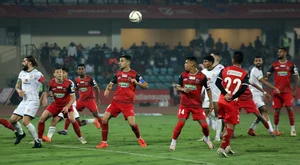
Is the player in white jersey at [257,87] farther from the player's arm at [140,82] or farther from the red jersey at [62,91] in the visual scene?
the red jersey at [62,91]

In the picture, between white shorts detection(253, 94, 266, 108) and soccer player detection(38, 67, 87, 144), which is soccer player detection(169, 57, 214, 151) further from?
white shorts detection(253, 94, 266, 108)

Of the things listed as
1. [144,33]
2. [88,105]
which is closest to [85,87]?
[88,105]

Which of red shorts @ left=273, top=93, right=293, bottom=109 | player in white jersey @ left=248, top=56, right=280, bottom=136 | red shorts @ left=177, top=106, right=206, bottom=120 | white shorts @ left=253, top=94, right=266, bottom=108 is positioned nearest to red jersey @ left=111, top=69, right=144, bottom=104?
red shorts @ left=177, top=106, right=206, bottom=120

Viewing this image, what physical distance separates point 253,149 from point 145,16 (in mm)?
29445

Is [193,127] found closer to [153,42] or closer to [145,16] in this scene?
[145,16]

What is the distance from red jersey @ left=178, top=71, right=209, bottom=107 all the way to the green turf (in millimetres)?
1158

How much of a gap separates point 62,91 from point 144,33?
3153 centimetres

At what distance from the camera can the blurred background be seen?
4269cm

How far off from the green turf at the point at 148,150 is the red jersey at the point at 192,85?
3.80ft

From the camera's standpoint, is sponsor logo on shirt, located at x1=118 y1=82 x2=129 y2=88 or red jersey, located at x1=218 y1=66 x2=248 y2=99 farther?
sponsor logo on shirt, located at x1=118 y1=82 x2=129 y2=88

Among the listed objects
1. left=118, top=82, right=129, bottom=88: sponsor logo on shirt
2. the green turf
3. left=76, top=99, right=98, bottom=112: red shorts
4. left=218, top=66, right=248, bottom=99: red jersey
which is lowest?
the green turf

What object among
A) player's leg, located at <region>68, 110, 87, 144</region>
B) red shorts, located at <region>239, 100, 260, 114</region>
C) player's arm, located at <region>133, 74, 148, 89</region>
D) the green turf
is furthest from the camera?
red shorts, located at <region>239, 100, 260, 114</region>

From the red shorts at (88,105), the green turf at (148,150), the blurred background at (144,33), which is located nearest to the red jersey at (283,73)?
the green turf at (148,150)

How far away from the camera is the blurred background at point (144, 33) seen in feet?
140
